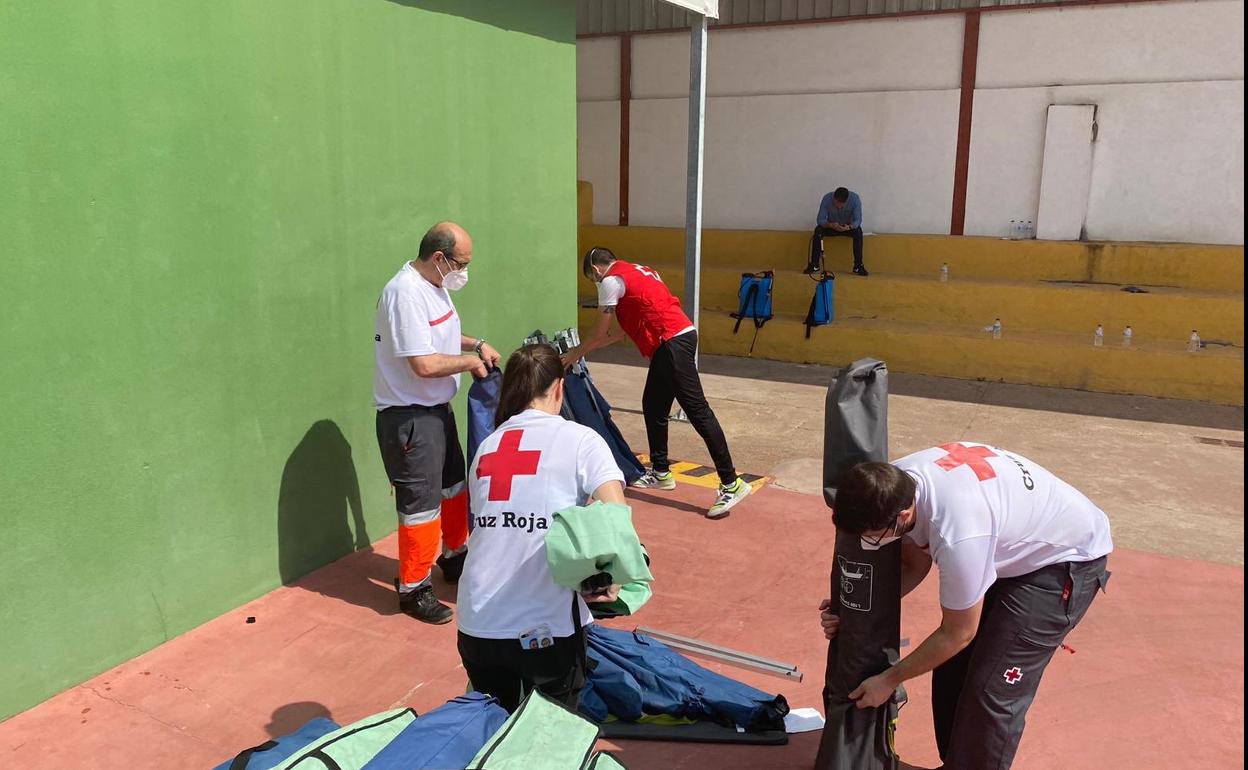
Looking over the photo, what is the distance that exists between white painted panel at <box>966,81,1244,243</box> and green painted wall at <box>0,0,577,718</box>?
8343 mm

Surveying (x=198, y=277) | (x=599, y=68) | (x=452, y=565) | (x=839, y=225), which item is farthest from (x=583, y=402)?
(x=599, y=68)

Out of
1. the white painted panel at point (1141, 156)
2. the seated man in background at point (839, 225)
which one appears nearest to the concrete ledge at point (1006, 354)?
the seated man in background at point (839, 225)

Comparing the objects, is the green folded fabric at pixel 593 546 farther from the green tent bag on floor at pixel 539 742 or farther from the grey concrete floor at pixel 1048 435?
the grey concrete floor at pixel 1048 435

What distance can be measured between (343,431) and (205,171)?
1547 millimetres

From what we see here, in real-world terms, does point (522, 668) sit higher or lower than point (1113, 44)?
lower

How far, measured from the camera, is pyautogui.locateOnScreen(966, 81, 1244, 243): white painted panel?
36.8 ft

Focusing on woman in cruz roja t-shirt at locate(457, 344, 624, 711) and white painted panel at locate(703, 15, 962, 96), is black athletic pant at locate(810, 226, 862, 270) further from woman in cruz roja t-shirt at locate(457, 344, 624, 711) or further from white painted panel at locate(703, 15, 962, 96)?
woman in cruz roja t-shirt at locate(457, 344, 624, 711)

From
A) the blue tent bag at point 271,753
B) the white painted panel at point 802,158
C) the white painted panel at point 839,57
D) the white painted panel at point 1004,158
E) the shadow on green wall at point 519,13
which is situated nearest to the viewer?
the blue tent bag at point 271,753

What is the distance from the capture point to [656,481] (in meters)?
6.63

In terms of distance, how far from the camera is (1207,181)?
1131 cm

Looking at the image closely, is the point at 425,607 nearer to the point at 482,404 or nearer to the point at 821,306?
the point at 482,404

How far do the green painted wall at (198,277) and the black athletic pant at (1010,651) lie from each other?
10.9ft

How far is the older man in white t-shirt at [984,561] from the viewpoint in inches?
105

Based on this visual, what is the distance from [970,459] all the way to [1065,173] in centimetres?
1031
